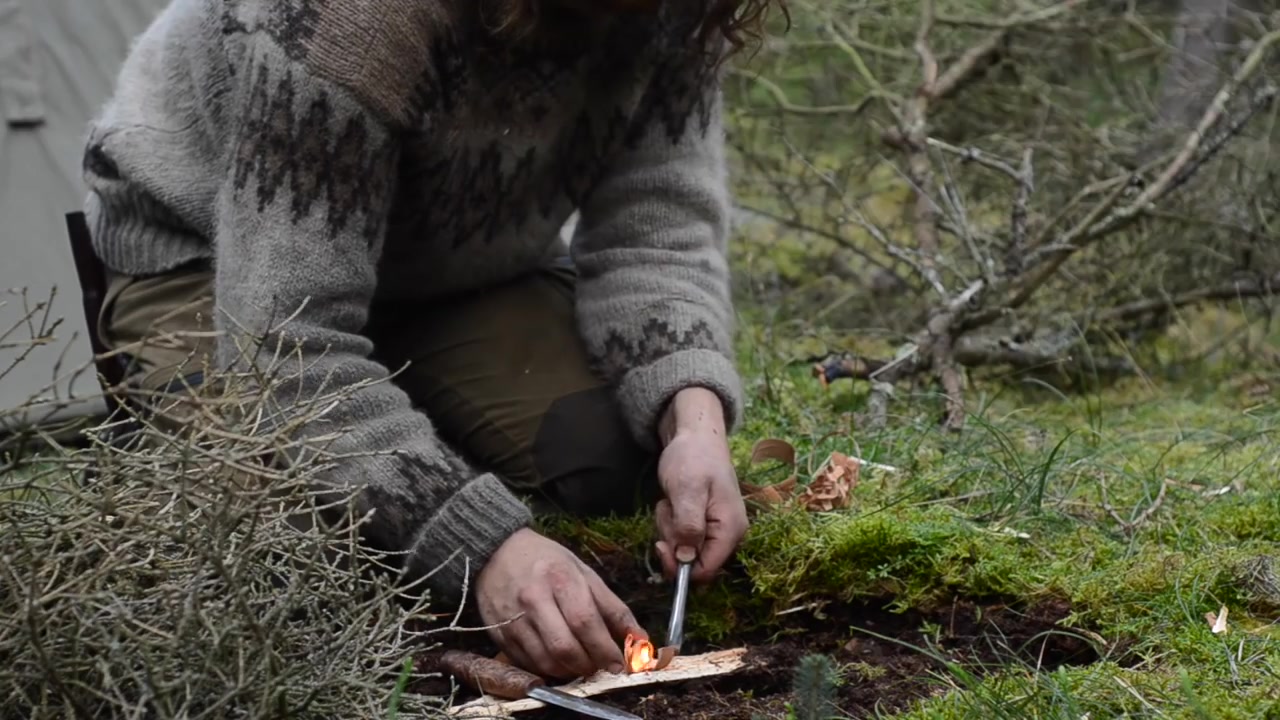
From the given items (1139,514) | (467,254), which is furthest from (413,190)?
(1139,514)

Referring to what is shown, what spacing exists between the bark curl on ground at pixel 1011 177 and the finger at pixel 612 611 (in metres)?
1.09

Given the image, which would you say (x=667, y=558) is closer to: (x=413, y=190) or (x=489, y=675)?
(x=489, y=675)

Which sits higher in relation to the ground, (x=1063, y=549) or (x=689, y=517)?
(x=689, y=517)

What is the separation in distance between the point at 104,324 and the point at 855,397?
57.0 inches

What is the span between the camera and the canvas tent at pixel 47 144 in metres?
3.54

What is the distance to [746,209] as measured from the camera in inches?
152

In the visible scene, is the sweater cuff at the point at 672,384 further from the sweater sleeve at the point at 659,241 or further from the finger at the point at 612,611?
the finger at the point at 612,611

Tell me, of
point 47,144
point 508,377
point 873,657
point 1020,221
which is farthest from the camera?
point 47,144

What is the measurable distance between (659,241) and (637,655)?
854mm

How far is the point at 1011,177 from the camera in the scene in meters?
3.36

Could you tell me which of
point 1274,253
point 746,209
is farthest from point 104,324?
point 1274,253

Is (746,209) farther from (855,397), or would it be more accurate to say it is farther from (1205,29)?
(1205,29)

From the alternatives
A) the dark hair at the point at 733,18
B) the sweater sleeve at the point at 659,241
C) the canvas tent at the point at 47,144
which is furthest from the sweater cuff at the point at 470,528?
the canvas tent at the point at 47,144

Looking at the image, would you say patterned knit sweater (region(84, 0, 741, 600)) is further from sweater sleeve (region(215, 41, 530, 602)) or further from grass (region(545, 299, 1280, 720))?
grass (region(545, 299, 1280, 720))
